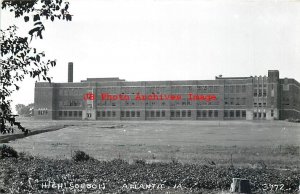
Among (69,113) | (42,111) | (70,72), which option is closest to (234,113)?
(69,113)

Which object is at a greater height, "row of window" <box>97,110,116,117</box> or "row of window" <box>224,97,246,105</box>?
"row of window" <box>224,97,246,105</box>

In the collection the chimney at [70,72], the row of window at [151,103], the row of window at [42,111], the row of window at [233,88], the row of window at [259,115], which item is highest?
the chimney at [70,72]

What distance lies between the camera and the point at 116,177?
39.5ft

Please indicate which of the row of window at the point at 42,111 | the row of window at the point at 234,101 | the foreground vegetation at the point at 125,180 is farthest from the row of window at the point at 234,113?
the foreground vegetation at the point at 125,180

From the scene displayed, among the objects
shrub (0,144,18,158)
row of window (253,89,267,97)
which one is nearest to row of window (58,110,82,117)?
row of window (253,89,267,97)

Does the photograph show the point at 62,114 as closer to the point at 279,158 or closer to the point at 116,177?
the point at 279,158

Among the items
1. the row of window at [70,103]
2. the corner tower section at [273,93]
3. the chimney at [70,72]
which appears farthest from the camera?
the chimney at [70,72]

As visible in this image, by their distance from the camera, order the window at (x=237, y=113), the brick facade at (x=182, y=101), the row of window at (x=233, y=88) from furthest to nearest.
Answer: the row of window at (x=233, y=88) < the window at (x=237, y=113) < the brick facade at (x=182, y=101)

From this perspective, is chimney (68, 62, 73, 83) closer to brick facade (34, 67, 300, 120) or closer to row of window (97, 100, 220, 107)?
brick facade (34, 67, 300, 120)

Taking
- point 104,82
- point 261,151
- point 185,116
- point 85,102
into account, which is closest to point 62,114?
point 85,102

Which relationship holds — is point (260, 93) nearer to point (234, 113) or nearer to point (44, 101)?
point (234, 113)

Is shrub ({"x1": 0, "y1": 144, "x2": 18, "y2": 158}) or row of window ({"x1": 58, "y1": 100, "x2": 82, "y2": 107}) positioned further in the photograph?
row of window ({"x1": 58, "y1": 100, "x2": 82, "y2": 107})

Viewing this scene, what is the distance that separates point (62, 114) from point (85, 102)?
24.1ft

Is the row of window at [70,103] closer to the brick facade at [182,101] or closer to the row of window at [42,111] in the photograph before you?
the brick facade at [182,101]
